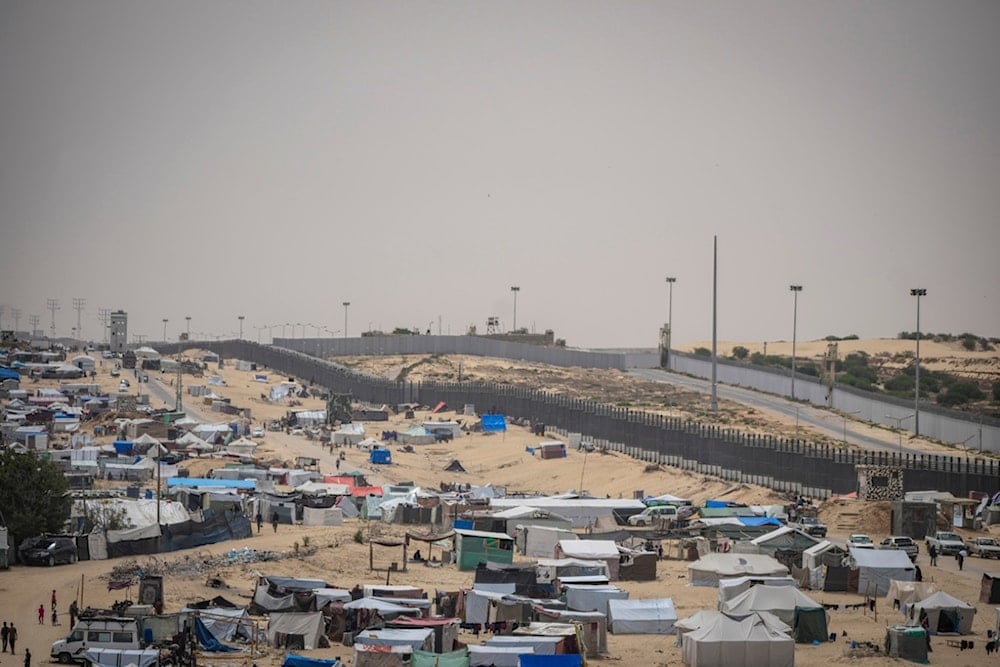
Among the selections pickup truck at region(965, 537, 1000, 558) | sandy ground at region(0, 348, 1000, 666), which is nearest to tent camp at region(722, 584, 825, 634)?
sandy ground at region(0, 348, 1000, 666)

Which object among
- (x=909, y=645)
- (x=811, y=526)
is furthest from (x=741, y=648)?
(x=811, y=526)

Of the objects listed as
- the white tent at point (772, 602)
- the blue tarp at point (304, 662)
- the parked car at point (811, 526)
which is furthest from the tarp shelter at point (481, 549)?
the blue tarp at point (304, 662)

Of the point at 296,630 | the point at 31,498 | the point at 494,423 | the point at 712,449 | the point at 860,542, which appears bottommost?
the point at 296,630

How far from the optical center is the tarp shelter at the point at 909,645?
1187 inches

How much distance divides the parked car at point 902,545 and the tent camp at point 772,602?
28.4 feet

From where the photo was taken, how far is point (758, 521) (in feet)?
148

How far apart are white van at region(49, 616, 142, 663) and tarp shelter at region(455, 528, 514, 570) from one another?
13.3 metres

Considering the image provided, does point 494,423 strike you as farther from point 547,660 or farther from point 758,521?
point 547,660

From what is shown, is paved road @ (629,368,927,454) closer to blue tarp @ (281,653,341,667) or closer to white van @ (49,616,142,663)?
blue tarp @ (281,653,341,667)

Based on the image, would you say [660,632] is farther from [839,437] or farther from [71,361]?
[71,361]

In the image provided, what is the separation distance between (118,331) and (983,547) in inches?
4335

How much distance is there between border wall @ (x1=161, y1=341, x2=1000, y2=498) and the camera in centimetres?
5119

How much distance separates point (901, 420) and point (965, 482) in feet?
75.5

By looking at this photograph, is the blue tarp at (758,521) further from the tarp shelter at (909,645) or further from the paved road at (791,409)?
the paved road at (791,409)
